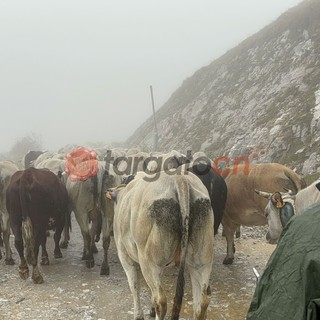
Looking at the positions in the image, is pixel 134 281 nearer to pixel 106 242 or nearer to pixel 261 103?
pixel 106 242

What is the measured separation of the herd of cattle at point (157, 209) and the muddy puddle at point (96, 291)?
0.95 ft

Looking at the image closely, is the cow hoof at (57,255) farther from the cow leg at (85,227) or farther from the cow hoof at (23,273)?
the cow hoof at (23,273)

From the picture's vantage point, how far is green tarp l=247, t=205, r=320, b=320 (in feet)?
7.86

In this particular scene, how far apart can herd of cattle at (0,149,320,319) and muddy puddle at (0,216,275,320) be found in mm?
291

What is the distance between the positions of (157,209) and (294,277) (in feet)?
8.84

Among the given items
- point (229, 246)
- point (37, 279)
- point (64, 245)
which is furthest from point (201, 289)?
point (64, 245)

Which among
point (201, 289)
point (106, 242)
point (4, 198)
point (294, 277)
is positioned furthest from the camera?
point (4, 198)

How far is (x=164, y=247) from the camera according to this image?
16.6 ft

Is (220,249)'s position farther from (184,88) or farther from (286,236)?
(184,88)

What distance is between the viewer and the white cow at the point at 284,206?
5.93 meters

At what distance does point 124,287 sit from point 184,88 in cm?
4004

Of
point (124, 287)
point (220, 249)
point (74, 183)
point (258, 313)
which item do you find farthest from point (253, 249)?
point (258, 313)

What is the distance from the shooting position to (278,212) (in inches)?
252

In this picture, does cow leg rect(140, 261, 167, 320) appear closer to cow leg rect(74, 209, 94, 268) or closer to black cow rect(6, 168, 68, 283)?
black cow rect(6, 168, 68, 283)
